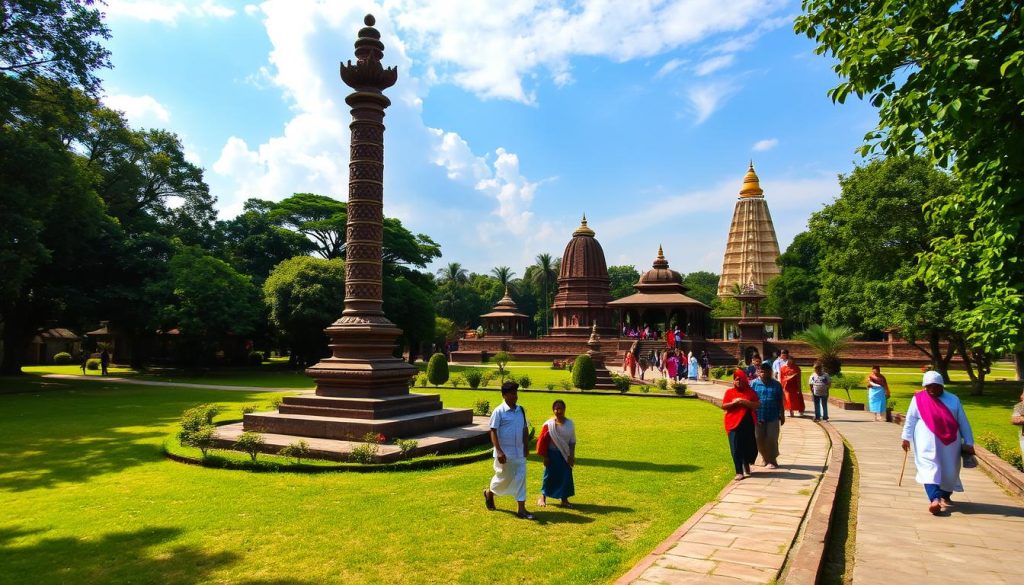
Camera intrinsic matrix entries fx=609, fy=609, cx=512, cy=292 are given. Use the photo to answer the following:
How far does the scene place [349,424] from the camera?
35.3 feet

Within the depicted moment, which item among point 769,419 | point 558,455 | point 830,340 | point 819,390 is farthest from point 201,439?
point 830,340

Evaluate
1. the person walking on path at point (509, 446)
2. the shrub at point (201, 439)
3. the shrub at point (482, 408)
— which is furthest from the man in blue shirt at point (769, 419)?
the shrub at point (201, 439)

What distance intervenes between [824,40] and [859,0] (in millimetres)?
572

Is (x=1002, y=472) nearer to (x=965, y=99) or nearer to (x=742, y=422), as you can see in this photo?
(x=742, y=422)

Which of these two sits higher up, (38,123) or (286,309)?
(38,123)

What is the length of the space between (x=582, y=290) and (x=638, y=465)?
4232 cm

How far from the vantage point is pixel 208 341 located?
31.6 meters

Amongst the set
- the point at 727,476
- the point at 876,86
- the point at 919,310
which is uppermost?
the point at 876,86

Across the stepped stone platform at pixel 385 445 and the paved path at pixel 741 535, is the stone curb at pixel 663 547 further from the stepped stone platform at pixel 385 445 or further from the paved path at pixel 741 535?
the stepped stone platform at pixel 385 445

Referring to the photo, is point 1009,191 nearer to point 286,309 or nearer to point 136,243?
point 286,309

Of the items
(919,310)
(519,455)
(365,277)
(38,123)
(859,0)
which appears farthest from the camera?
(38,123)

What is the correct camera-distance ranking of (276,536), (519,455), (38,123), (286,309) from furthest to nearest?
(286,309)
(38,123)
(519,455)
(276,536)

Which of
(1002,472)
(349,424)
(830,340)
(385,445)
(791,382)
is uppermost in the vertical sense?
(830,340)

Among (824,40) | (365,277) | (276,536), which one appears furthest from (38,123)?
(824,40)
